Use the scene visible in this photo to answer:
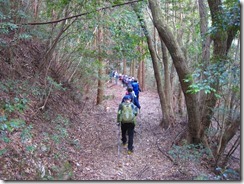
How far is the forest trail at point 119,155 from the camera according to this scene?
20.4 feet

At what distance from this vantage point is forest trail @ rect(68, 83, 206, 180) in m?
6.23

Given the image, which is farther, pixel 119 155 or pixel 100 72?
pixel 100 72

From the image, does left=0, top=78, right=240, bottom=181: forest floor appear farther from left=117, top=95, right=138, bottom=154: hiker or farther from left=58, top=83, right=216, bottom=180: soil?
left=117, top=95, right=138, bottom=154: hiker

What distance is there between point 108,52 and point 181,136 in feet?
19.9

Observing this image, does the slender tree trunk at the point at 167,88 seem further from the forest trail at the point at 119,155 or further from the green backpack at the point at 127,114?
the green backpack at the point at 127,114

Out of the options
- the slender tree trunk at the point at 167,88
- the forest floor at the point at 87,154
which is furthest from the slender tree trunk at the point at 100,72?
the slender tree trunk at the point at 167,88

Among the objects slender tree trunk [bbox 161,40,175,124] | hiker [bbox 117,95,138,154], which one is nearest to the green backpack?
hiker [bbox 117,95,138,154]

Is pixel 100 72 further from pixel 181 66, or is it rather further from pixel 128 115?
pixel 181 66

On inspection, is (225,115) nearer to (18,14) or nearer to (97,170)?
(97,170)

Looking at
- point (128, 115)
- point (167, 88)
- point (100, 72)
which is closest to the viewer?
point (128, 115)

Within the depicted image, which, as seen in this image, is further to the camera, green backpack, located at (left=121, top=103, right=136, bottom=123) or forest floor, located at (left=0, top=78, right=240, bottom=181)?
green backpack, located at (left=121, top=103, right=136, bottom=123)

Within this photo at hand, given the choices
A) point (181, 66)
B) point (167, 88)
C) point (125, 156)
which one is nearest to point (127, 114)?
point (125, 156)

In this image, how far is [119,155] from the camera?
25.2ft

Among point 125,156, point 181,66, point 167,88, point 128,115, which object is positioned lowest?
point 125,156
